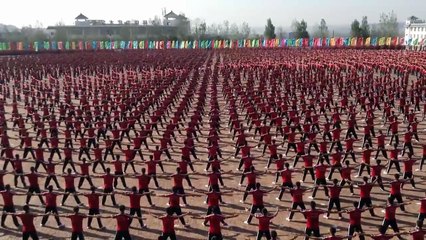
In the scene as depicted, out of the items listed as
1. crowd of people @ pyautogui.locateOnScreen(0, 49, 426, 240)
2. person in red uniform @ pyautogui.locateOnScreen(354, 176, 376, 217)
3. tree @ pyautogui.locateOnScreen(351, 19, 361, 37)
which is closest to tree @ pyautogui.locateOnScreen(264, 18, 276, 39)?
tree @ pyautogui.locateOnScreen(351, 19, 361, 37)

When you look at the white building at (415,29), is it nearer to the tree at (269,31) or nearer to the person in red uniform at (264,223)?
the tree at (269,31)

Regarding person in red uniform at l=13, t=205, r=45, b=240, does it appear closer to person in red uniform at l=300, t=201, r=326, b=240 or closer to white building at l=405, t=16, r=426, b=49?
person in red uniform at l=300, t=201, r=326, b=240

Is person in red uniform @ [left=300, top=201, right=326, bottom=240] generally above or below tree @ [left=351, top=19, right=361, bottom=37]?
below

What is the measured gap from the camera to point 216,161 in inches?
531

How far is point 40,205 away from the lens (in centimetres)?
1256

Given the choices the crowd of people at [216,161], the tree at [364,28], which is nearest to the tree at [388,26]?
the tree at [364,28]

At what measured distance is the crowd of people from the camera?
35.3ft

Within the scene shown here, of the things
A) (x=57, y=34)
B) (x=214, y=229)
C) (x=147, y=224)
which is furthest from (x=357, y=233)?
(x=57, y=34)

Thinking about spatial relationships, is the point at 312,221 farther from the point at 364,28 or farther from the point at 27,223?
the point at 364,28

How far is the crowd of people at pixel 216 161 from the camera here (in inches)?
424

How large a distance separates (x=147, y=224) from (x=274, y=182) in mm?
4478

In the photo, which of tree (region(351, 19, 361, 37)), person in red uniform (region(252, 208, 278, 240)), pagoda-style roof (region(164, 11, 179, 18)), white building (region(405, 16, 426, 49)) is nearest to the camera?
person in red uniform (region(252, 208, 278, 240))

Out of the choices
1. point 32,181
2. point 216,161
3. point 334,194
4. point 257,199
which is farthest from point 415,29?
point 32,181

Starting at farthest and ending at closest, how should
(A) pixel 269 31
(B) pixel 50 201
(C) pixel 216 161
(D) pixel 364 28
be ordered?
(A) pixel 269 31 → (D) pixel 364 28 → (C) pixel 216 161 → (B) pixel 50 201
